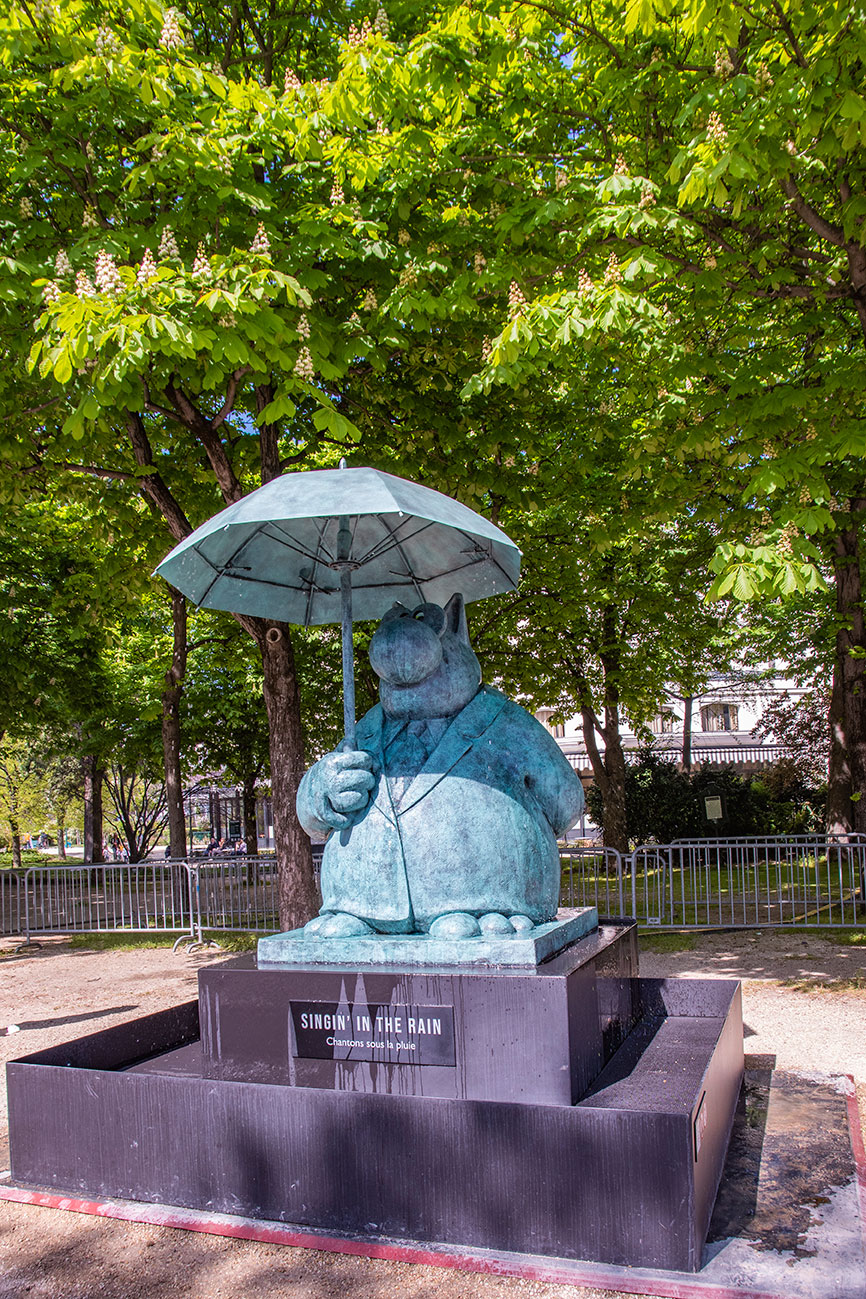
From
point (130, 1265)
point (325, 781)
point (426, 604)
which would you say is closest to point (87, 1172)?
point (130, 1265)

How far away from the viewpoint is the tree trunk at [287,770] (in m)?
9.93

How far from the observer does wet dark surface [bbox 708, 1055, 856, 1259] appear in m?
3.81

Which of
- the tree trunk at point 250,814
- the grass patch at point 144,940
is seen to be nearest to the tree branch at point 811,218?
the grass patch at point 144,940

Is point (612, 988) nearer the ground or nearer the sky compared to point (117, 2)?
nearer the ground

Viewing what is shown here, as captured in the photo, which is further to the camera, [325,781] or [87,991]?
[87,991]

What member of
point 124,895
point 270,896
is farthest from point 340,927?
point 270,896

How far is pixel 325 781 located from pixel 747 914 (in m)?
11.3

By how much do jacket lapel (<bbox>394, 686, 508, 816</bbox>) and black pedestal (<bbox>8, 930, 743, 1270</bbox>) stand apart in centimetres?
94

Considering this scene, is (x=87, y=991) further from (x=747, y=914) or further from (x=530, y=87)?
(x=530, y=87)

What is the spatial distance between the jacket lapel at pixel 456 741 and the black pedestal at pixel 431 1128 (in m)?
0.94

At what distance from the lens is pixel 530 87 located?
8367 millimetres

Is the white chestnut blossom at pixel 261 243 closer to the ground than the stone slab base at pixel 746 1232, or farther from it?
farther from it

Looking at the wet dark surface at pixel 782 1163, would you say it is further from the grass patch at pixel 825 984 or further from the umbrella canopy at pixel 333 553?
the grass patch at pixel 825 984

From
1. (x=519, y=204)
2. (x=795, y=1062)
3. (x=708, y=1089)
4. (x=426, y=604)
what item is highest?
(x=519, y=204)
